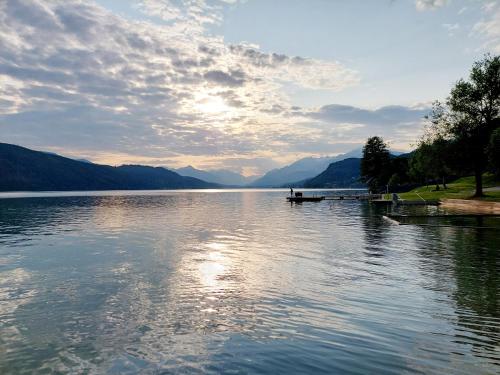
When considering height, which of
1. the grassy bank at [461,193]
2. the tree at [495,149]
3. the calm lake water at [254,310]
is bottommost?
the calm lake water at [254,310]

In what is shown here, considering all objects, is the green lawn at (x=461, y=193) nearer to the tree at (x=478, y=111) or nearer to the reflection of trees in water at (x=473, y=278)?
the tree at (x=478, y=111)

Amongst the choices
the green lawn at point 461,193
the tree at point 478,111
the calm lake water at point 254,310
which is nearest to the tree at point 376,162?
the green lawn at point 461,193

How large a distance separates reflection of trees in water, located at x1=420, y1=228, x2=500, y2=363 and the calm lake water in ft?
0.23

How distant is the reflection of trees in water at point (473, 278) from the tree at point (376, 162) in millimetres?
143125

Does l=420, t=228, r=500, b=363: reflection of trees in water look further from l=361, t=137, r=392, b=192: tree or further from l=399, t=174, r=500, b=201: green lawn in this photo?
l=361, t=137, r=392, b=192: tree

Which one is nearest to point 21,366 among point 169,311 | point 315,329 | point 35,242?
point 169,311

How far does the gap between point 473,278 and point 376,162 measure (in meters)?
167

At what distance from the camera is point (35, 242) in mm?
41031

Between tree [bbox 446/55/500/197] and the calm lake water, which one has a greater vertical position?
tree [bbox 446/55/500/197]

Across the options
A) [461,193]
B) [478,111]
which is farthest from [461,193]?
[478,111]

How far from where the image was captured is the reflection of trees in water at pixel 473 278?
13.2 m

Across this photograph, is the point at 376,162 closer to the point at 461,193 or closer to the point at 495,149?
the point at 461,193

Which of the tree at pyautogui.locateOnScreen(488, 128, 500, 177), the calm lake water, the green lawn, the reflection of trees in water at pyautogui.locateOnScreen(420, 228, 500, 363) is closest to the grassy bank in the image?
the green lawn

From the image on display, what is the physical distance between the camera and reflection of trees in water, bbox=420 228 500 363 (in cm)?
1319
